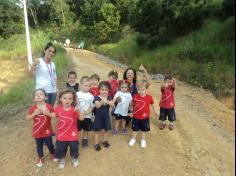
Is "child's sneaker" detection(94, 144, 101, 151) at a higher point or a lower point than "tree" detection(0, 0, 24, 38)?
lower

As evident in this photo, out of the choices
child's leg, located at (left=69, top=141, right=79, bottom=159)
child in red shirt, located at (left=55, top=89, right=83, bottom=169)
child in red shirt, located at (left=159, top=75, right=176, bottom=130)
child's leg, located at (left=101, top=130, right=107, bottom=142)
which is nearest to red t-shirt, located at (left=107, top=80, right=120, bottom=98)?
child's leg, located at (left=101, top=130, right=107, bottom=142)

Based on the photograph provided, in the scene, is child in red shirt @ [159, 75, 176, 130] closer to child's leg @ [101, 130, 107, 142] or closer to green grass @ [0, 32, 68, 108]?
child's leg @ [101, 130, 107, 142]

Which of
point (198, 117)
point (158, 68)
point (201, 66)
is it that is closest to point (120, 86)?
point (198, 117)

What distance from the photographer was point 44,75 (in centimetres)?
650

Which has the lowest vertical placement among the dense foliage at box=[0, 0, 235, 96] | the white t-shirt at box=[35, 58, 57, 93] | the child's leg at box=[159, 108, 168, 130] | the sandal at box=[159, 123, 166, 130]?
the sandal at box=[159, 123, 166, 130]

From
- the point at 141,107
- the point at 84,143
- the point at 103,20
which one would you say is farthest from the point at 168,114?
the point at 103,20

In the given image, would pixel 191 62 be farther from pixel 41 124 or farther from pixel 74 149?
pixel 41 124

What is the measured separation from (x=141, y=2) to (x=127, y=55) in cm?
458

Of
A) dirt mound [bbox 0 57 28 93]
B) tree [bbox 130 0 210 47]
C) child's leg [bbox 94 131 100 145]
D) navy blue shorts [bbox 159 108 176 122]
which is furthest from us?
dirt mound [bbox 0 57 28 93]

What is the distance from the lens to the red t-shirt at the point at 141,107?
624cm

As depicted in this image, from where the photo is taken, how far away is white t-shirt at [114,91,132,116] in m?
6.43

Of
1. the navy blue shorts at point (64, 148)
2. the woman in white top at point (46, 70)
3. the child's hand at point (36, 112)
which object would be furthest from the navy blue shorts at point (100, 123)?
the woman in white top at point (46, 70)

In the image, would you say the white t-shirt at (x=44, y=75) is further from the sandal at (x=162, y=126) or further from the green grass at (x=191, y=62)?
the green grass at (x=191, y=62)

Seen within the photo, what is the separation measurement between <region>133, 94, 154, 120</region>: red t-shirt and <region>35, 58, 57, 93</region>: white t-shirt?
1.64 metres
